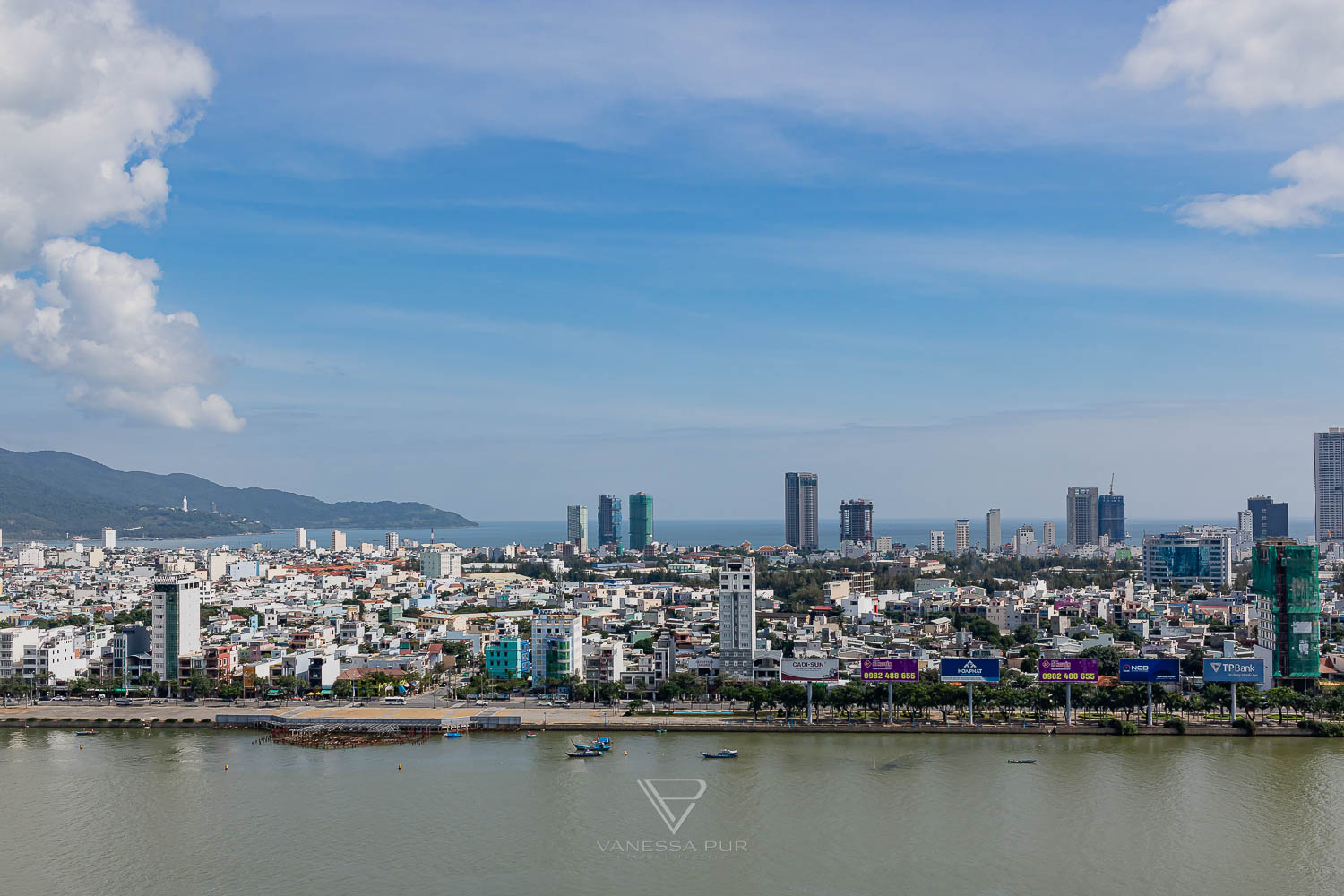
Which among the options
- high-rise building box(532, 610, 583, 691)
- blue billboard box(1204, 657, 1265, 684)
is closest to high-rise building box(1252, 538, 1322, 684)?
blue billboard box(1204, 657, 1265, 684)

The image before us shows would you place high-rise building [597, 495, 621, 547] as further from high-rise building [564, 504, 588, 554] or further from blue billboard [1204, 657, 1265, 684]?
blue billboard [1204, 657, 1265, 684]

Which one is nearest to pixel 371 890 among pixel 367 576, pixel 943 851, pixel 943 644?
pixel 943 851

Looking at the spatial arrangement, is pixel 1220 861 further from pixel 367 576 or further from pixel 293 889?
pixel 367 576

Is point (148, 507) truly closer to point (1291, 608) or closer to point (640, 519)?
point (640, 519)

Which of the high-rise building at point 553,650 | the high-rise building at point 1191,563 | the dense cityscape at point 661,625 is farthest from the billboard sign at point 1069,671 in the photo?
the high-rise building at point 1191,563

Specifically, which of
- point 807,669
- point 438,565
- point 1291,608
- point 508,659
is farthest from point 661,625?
point 438,565

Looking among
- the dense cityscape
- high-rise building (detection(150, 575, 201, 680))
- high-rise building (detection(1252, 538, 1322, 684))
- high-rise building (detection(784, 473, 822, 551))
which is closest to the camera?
high-rise building (detection(1252, 538, 1322, 684))
